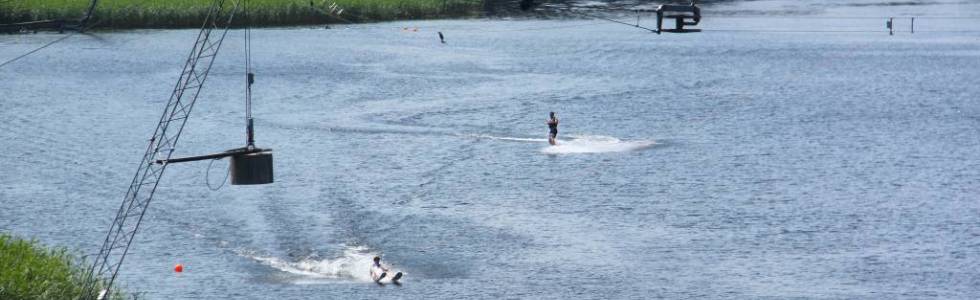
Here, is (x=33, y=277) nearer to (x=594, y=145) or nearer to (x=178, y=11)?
(x=594, y=145)

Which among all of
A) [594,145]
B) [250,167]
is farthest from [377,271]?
[594,145]

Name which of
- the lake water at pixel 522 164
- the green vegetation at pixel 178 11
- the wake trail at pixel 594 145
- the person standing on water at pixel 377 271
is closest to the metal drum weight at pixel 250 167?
the lake water at pixel 522 164

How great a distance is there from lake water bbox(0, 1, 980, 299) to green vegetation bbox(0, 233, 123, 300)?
A: 1124 cm

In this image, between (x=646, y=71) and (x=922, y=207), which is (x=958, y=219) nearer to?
(x=922, y=207)

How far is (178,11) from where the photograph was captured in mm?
170625

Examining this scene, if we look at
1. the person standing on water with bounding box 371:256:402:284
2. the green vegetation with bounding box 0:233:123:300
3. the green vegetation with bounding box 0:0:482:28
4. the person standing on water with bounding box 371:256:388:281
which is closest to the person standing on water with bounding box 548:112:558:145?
the person standing on water with bounding box 371:256:402:284

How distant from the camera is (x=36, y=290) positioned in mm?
51500

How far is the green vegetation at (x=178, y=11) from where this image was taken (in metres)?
168

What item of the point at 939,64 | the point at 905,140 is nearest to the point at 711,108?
the point at 905,140

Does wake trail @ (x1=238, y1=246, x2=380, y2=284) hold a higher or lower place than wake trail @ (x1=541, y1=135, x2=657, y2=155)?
lower

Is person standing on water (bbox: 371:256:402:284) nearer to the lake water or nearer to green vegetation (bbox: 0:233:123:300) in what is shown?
the lake water

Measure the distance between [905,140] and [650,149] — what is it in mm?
20534

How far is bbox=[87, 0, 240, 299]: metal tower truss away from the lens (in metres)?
54.2

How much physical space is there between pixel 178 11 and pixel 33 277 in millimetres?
121375
